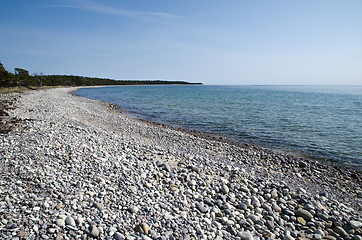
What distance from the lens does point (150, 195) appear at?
19.7 ft

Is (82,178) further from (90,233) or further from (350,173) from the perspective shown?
(350,173)

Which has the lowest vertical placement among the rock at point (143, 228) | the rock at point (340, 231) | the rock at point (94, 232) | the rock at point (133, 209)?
the rock at point (340, 231)

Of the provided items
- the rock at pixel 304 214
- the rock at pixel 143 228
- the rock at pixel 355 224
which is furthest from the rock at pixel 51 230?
the rock at pixel 355 224

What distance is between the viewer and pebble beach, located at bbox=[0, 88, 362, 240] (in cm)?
459

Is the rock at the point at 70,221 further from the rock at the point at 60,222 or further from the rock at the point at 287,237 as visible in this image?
the rock at the point at 287,237

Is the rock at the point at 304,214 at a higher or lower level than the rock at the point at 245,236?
lower

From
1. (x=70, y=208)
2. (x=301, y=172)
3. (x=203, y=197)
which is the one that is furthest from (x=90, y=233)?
(x=301, y=172)

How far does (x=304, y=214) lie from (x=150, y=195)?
4.89 metres

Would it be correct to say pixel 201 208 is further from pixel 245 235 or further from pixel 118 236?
pixel 118 236

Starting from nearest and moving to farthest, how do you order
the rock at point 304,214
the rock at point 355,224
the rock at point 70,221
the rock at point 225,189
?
the rock at point 70,221
the rock at point 355,224
the rock at point 304,214
the rock at point 225,189

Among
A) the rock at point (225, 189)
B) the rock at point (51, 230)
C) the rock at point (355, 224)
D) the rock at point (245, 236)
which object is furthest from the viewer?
the rock at point (225, 189)

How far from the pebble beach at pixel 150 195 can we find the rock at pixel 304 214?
0.03m

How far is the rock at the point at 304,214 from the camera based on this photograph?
6117 mm

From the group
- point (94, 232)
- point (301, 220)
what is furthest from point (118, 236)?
point (301, 220)
